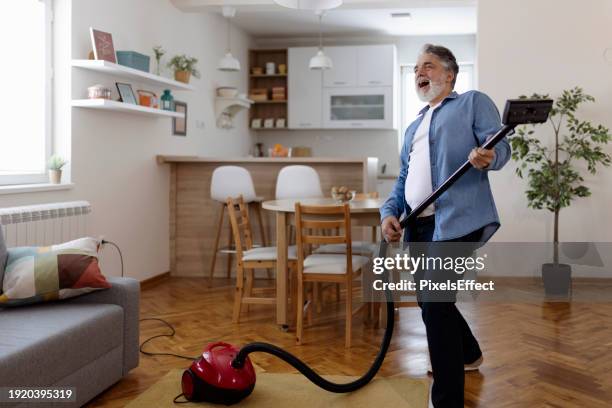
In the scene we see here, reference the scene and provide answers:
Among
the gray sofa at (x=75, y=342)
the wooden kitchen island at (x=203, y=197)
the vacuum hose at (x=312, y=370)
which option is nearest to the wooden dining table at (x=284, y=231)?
the vacuum hose at (x=312, y=370)

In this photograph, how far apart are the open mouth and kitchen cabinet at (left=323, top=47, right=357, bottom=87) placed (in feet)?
19.4

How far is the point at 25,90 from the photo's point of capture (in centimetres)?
423

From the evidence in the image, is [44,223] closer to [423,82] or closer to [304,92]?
[423,82]

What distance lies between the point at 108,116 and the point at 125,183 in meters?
0.58

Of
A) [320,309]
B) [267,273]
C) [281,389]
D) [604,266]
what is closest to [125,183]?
[267,273]

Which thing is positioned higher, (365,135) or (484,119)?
(365,135)

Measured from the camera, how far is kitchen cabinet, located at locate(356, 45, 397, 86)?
833 centimetres

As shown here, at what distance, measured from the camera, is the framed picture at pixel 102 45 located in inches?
179

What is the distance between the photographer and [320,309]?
456cm

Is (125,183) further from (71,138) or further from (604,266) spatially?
(604,266)

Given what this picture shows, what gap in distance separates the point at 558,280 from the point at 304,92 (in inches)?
175

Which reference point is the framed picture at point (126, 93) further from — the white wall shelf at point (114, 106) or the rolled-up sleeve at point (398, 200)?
the rolled-up sleeve at point (398, 200)

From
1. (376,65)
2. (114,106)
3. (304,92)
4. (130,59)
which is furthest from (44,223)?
(376,65)

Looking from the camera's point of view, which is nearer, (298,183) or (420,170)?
(420,170)
